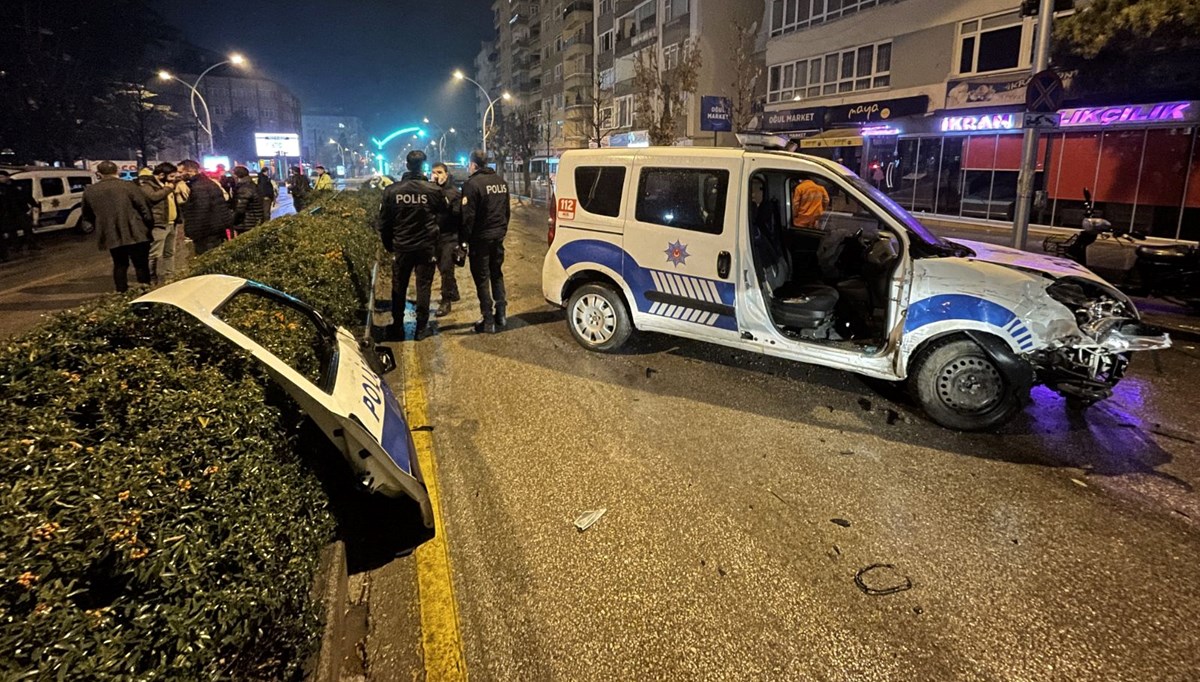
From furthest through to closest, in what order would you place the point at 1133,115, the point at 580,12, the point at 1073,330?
1. the point at 580,12
2. the point at 1133,115
3. the point at 1073,330

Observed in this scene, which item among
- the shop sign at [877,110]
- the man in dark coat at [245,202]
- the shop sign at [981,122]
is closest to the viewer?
the man in dark coat at [245,202]

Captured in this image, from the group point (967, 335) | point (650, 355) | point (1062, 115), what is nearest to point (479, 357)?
point (650, 355)

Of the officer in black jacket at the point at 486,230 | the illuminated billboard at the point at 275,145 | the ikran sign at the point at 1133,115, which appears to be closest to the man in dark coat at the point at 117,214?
the officer in black jacket at the point at 486,230

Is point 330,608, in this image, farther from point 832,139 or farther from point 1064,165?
point 832,139

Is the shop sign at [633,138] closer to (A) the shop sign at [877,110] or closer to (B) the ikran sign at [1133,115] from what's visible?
(A) the shop sign at [877,110]

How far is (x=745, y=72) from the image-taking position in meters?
34.8

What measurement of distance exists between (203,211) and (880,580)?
36.4ft

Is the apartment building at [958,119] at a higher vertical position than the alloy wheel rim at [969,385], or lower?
higher

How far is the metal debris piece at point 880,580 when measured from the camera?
320cm

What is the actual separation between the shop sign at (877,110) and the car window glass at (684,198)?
22001 millimetres

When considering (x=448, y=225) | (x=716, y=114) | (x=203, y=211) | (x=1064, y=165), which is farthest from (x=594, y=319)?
(x=716, y=114)

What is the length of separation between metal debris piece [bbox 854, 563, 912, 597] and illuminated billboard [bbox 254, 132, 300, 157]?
202 feet

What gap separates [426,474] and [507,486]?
2.01 feet

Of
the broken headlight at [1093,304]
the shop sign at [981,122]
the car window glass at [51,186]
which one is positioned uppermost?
the shop sign at [981,122]
